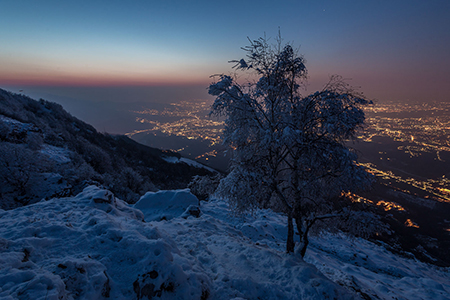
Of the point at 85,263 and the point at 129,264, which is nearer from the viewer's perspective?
the point at 85,263

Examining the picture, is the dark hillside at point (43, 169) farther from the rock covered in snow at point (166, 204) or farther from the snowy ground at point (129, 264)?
the rock covered in snow at point (166, 204)

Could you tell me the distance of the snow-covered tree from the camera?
4.91 meters

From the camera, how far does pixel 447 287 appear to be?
751 cm

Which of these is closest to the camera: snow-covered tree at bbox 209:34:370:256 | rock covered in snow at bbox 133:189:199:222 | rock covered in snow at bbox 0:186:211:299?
rock covered in snow at bbox 0:186:211:299

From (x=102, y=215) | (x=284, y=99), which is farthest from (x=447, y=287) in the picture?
(x=102, y=215)

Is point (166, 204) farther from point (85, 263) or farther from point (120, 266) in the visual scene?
point (85, 263)

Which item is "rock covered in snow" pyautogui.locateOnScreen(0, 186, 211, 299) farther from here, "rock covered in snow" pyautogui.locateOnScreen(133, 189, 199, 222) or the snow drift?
"rock covered in snow" pyautogui.locateOnScreen(133, 189, 199, 222)

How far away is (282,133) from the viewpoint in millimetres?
4969

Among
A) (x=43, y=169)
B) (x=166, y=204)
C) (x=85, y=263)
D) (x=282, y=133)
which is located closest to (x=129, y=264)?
(x=85, y=263)

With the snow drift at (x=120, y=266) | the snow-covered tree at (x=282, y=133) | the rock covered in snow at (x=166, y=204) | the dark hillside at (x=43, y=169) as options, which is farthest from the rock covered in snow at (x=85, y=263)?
the rock covered in snow at (x=166, y=204)

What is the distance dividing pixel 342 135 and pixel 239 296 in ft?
16.6

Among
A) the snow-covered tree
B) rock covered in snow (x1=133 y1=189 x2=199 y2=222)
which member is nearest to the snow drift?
the snow-covered tree

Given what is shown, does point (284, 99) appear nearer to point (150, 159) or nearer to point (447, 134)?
point (150, 159)

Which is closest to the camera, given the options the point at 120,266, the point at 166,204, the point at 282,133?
the point at 120,266
